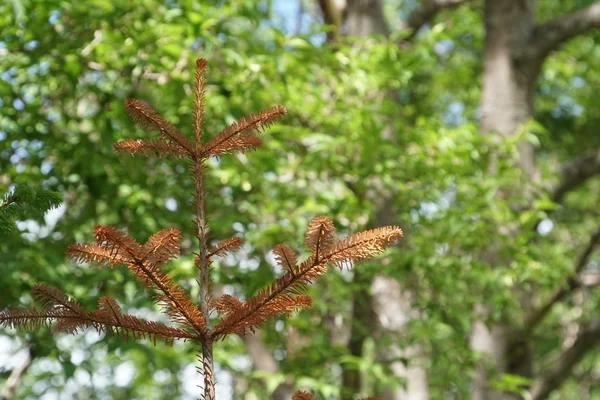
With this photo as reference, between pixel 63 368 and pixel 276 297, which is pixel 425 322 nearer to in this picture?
pixel 63 368

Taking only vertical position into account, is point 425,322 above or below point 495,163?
below

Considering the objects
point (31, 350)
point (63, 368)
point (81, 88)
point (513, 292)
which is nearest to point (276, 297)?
point (63, 368)

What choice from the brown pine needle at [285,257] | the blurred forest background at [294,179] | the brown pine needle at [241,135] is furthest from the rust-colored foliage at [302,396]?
the blurred forest background at [294,179]

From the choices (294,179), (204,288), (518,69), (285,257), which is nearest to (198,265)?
(204,288)

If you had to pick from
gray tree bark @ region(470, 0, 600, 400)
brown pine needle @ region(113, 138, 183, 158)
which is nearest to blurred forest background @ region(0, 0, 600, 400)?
gray tree bark @ region(470, 0, 600, 400)

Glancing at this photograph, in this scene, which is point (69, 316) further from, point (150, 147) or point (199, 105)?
point (199, 105)

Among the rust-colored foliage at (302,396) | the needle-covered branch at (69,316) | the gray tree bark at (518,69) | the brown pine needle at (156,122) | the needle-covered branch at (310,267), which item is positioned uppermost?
the brown pine needle at (156,122)

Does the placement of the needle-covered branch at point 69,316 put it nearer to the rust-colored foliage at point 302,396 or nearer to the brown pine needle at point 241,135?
the rust-colored foliage at point 302,396

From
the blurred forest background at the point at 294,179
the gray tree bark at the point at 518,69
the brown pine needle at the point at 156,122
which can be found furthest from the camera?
the gray tree bark at the point at 518,69
